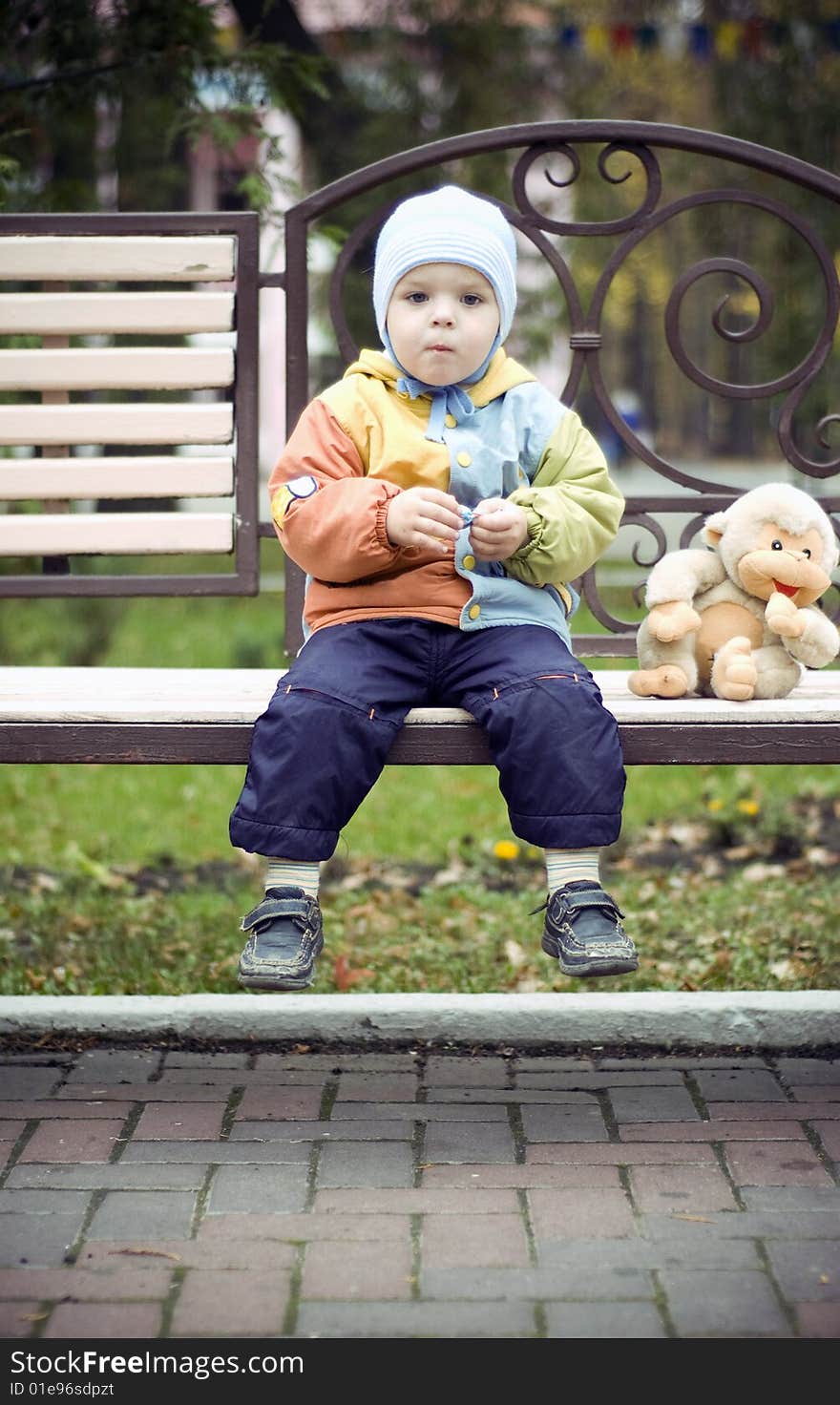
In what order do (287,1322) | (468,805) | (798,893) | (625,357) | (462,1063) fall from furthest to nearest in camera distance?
(625,357) → (468,805) → (798,893) → (462,1063) → (287,1322)

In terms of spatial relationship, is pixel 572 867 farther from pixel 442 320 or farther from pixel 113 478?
pixel 113 478

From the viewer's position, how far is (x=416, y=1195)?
2594mm

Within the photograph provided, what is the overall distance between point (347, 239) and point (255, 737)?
142cm

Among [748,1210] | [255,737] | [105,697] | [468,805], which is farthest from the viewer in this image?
[468,805]

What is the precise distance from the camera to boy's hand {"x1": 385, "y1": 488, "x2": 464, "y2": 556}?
2.77 m

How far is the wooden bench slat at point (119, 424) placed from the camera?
3516 mm

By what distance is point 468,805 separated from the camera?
5.44 m

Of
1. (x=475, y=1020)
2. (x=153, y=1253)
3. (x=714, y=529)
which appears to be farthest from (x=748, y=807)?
(x=153, y=1253)

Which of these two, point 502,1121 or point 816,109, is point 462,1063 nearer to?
point 502,1121

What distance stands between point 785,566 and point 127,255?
5.03 feet

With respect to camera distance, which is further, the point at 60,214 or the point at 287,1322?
the point at 60,214

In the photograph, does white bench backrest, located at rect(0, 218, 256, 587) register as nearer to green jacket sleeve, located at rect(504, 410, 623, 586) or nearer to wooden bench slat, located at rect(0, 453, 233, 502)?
wooden bench slat, located at rect(0, 453, 233, 502)

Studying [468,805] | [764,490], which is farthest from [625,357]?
[764,490]

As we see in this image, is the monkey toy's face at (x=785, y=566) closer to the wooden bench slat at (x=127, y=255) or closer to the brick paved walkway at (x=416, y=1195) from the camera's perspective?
the brick paved walkway at (x=416, y=1195)
